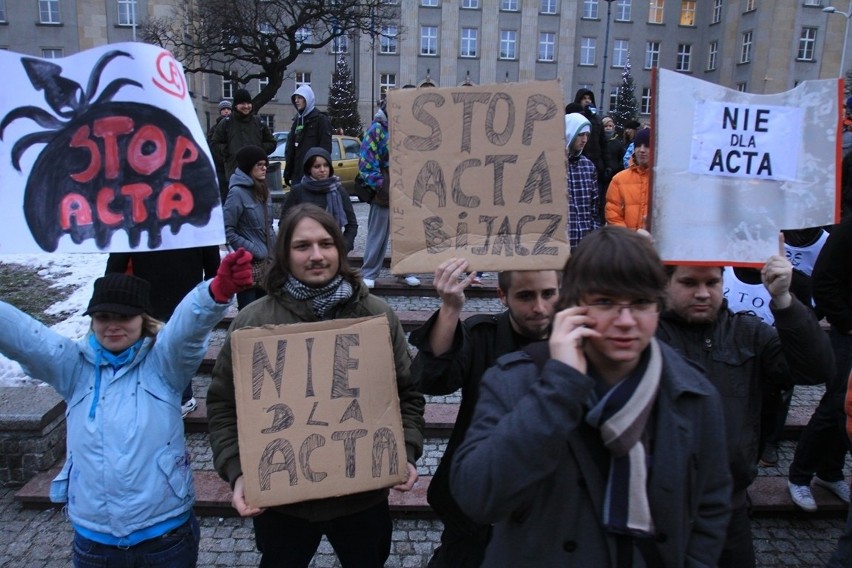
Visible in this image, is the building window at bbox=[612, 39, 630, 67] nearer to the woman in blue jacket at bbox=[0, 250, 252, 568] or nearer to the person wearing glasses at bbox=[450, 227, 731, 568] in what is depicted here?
the woman in blue jacket at bbox=[0, 250, 252, 568]

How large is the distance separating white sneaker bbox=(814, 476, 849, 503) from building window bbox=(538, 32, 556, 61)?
46718 mm

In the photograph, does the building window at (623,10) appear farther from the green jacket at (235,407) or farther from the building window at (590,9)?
the green jacket at (235,407)

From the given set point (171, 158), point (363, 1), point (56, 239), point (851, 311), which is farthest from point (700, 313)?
point (363, 1)

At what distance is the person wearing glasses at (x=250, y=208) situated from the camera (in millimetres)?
5246

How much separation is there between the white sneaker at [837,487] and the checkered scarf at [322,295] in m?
3.46

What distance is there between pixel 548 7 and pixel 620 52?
6.78m

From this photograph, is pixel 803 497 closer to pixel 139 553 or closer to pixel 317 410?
pixel 317 410

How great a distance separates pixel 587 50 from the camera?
159 ft

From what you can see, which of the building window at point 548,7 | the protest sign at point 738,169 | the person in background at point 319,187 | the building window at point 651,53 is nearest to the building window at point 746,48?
the building window at point 651,53

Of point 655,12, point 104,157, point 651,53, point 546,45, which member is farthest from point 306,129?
point 655,12

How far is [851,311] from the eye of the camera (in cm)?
341

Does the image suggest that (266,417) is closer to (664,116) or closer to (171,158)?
(171,158)

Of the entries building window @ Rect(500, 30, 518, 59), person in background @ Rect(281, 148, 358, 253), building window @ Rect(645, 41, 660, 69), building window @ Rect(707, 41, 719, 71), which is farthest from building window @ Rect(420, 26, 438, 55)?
person in background @ Rect(281, 148, 358, 253)

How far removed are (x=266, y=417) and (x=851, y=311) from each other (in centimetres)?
314
